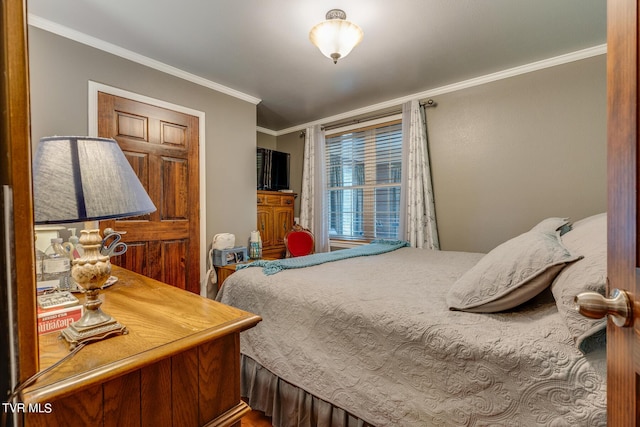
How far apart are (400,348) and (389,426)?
0.29m

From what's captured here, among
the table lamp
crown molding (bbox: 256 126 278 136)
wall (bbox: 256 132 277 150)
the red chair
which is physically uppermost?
crown molding (bbox: 256 126 278 136)

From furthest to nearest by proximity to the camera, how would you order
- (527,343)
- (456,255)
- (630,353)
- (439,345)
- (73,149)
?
1. (456,255)
2. (439,345)
3. (527,343)
4. (73,149)
5. (630,353)

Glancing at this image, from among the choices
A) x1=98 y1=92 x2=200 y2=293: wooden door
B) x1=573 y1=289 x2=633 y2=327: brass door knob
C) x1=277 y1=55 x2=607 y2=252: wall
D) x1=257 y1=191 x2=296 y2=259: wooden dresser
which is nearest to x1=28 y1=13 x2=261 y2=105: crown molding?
x1=98 y1=92 x2=200 y2=293: wooden door

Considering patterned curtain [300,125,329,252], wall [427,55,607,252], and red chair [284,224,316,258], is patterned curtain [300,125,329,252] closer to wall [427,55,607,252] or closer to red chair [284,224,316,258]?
red chair [284,224,316,258]

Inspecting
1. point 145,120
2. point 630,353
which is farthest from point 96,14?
Result: point 630,353

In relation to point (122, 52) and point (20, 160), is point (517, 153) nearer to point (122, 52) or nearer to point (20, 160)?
point (20, 160)

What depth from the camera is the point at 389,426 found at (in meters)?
1.06

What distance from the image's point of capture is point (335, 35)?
6.30ft

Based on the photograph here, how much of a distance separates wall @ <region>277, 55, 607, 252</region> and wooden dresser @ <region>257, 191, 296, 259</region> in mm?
2134

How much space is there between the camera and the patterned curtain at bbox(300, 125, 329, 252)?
411 centimetres

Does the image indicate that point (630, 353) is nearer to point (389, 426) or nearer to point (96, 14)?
point (389, 426)

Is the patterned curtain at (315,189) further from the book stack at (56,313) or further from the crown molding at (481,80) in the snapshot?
the book stack at (56,313)

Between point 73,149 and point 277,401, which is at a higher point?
point 73,149

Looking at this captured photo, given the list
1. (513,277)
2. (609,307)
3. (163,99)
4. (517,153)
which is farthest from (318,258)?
(517,153)
